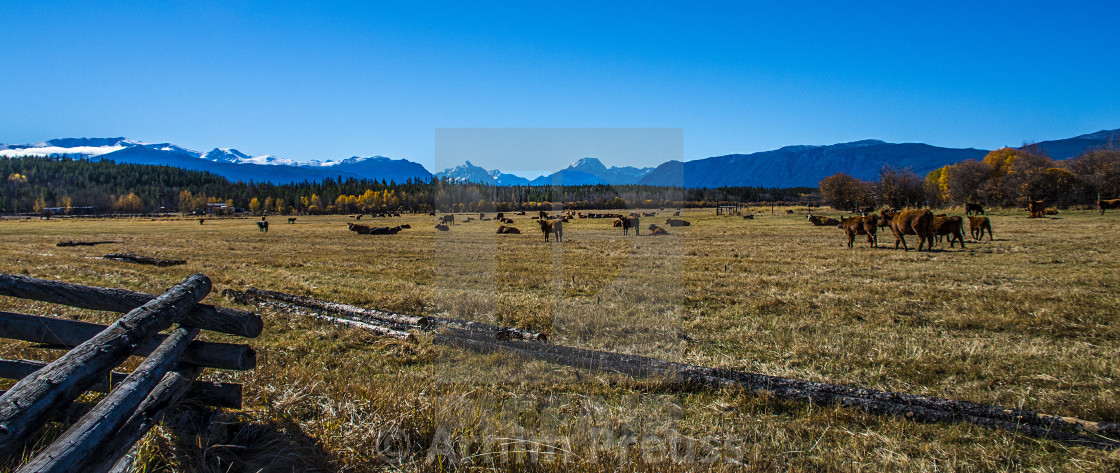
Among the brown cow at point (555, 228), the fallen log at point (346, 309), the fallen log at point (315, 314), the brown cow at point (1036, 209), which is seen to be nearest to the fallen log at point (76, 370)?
the fallen log at point (315, 314)

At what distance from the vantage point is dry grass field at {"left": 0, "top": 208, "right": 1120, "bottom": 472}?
4.13 metres

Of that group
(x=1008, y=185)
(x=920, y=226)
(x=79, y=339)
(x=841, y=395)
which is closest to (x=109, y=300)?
(x=79, y=339)

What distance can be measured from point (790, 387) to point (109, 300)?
773 cm

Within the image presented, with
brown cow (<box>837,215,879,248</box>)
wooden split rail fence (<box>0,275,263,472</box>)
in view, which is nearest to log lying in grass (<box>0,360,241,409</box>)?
wooden split rail fence (<box>0,275,263,472</box>)

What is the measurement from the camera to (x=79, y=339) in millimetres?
4777

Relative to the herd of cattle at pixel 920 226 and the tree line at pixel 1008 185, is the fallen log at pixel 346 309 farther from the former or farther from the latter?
the tree line at pixel 1008 185

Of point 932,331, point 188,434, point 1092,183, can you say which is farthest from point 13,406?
point 1092,183

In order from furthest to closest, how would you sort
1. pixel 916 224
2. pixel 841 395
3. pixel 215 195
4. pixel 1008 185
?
1. pixel 215 195
2. pixel 1008 185
3. pixel 916 224
4. pixel 841 395

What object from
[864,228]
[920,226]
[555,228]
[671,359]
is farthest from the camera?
[555,228]

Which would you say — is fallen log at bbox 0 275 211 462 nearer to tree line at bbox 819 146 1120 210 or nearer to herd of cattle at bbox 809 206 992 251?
herd of cattle at bbox 809 206 992 251

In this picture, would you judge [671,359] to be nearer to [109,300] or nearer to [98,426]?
[98,426]

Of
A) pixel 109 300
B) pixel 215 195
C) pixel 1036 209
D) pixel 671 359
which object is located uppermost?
pixel 215 195

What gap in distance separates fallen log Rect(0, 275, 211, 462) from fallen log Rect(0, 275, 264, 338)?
Result: 187mm

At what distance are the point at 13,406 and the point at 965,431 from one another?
778 centimetres
